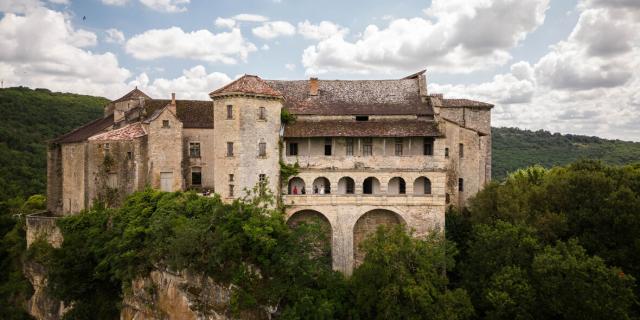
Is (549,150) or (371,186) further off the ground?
(549,150)

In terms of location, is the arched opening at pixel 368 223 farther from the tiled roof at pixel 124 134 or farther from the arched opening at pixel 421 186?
the tiled roof at pixel 124 134

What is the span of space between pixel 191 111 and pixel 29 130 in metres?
51.0

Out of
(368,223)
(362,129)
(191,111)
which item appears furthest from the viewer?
(191,111)

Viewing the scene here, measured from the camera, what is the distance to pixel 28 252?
38.3m

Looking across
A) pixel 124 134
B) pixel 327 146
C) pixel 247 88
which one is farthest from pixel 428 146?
pixel 124 134

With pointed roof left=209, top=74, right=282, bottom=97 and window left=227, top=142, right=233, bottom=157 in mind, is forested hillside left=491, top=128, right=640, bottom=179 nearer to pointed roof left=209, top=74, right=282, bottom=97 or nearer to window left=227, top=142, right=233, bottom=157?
pointed roof left=209, top=74, right=282, bottom=97

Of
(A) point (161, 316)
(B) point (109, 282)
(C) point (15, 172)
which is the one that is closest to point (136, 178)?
(B) point (109, 282)

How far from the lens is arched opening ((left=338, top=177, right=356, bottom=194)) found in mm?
35062

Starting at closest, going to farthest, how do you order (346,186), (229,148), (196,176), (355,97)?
(229,148), (346,186), (196,176), (355,97)

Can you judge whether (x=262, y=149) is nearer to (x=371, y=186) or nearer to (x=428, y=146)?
(x=371, y=186)

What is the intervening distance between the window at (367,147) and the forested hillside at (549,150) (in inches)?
2105

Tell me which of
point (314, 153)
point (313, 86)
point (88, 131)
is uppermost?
point (313, 86)

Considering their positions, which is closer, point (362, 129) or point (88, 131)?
point (362, 129)

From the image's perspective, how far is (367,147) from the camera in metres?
34.7
